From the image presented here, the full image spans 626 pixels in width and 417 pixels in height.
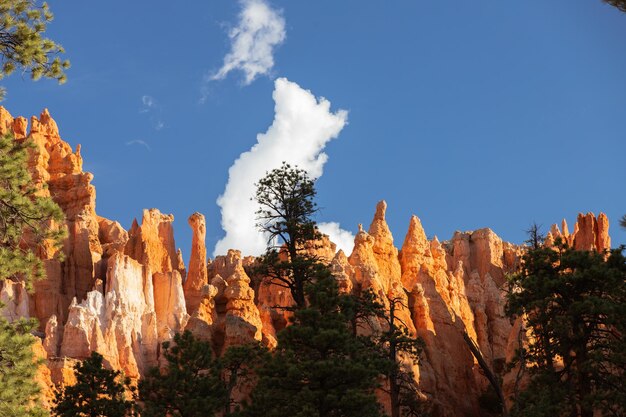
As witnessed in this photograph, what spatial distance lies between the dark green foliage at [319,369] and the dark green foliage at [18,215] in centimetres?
1204

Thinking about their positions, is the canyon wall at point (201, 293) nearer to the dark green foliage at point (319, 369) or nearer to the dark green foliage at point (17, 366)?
the dark green foliage at point (319, 369)

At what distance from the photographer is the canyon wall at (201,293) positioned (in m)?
61.2

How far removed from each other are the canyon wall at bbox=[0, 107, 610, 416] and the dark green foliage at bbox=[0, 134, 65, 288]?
3396 centimetres

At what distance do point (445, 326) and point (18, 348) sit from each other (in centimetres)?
5104

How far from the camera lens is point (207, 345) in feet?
126

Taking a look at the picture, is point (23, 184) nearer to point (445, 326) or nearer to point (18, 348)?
point (18, 348)

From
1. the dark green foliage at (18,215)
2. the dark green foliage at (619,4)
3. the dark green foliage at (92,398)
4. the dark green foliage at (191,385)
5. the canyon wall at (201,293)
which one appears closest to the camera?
the dark green foliage at (619,4)

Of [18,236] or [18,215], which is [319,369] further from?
[18,215]

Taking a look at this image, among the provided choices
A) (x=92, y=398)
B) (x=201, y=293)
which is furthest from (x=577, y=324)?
(x=201, y=293)

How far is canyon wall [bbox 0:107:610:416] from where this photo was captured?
61.2 meters

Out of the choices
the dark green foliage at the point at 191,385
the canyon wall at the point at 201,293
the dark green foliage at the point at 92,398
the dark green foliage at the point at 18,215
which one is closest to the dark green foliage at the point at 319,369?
the dark green foliage at the point at 191,385

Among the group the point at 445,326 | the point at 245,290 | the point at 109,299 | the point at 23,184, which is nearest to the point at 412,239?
the point at 445,326

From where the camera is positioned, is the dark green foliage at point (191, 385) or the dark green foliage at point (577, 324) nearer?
the dark green foliage at point (577, 324)

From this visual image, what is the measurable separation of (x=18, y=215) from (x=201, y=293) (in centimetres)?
4623
